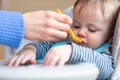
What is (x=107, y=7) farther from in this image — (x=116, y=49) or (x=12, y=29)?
(x=12, y=29)

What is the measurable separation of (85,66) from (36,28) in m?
0.13

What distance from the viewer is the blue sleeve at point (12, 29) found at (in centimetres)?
58

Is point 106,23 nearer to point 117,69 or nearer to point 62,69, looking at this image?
point 117,69

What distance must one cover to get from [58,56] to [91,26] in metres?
0.29

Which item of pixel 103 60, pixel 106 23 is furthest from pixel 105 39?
pixel 103 60

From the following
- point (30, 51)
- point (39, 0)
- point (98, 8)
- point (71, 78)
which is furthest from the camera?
point (39, 0)

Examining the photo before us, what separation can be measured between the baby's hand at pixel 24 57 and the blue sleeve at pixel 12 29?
0.06m

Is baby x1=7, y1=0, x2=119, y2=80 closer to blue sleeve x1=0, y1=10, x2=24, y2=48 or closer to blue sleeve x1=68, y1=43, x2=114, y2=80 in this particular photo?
blue sleeve x1=68, y1=43, x2=114, y2=80

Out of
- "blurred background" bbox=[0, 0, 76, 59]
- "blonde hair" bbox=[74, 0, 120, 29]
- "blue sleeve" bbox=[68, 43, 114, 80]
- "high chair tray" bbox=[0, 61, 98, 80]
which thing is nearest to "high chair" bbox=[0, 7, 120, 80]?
"high chair tray" bbox=[0, 61, 98, 80]

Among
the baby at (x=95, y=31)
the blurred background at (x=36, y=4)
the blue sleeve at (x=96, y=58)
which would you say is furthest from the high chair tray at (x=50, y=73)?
the blurred background at (x=36, y=4)

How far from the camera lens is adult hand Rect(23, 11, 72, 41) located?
0.59 m

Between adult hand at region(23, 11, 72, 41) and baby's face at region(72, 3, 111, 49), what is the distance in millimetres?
288

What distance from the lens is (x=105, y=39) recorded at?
3.10 ft

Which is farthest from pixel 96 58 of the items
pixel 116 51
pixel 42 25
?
pixel 42 25
